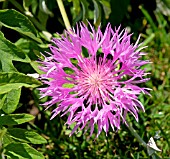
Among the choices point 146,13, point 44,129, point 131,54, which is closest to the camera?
point 131,54

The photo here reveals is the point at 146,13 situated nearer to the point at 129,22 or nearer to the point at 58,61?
the point at 129,22

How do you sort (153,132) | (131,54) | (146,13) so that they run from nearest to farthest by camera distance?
(131,54)
(153,132)
(146,13)

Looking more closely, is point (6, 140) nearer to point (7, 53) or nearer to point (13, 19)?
point (7, 53)

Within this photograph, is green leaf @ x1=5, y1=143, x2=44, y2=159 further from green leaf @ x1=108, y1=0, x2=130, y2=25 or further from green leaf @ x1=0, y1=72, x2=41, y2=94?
green leaf @ x1=108, y1=0, x2=130, y2=25

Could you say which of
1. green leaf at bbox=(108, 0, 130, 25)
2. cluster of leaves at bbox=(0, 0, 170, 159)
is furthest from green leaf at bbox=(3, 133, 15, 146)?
green leaf at bbox=(108, 0, 130, 25)

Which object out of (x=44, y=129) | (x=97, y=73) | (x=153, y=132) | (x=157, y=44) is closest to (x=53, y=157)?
(x=44, y=129)

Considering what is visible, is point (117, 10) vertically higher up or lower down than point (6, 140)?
higher up

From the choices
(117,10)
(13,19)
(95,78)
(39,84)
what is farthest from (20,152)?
(117,10)
